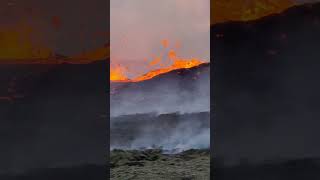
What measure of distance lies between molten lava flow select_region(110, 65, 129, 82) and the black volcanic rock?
0.93 metres

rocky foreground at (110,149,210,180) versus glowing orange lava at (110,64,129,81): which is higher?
glowing orange lava at (110,64,129,81)

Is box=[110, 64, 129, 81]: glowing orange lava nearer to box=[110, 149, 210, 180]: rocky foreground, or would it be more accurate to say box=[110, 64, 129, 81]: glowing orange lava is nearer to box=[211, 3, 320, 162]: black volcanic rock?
box=[110, 149, 210, 180]: rocky foreground

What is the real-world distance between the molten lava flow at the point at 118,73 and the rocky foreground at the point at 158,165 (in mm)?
714

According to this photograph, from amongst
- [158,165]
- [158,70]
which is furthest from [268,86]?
[158,165]

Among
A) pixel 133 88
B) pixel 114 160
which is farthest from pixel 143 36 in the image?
pixel 114 160

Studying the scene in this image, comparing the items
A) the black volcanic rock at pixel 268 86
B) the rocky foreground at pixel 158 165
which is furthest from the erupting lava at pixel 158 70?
the rocky foreground at pixel 158 165

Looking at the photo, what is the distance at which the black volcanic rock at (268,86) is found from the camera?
5.18 metres

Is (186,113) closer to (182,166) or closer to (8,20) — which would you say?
(182,166)

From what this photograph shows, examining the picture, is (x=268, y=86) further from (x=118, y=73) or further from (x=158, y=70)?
(x=118, y=73)

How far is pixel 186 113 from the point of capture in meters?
5.08

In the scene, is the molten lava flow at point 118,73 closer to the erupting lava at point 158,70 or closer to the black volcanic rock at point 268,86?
the erupting lava at point 158,70

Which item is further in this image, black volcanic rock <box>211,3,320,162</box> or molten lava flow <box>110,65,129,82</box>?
black volcanic rock <box>211,3,320,162</box>

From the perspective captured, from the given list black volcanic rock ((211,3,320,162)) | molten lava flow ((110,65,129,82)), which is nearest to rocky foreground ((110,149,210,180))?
black volcanic rock ((211,3,320,162))

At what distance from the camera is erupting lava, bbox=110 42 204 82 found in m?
4.94
